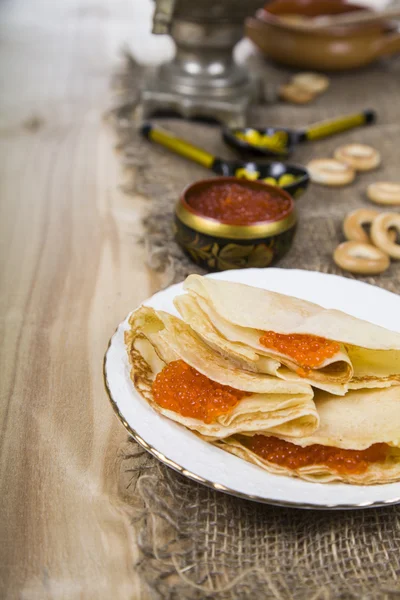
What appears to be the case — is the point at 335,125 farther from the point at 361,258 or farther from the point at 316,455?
the point at 316,455

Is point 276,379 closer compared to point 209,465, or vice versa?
point 209,465

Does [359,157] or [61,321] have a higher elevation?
[359,157]

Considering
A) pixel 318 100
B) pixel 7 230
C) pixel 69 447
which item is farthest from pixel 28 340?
pixel 318 100

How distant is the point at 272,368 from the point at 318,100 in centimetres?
232

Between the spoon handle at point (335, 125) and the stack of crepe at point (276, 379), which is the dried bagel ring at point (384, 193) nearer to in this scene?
the spoon handle at point (335, 125)

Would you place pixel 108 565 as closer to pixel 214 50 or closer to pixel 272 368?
pixel 272 368

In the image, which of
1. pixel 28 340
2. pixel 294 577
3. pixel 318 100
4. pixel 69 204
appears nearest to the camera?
pixel 294 577

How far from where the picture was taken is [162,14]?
2486 millimetres

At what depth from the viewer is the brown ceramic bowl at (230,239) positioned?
1.77m

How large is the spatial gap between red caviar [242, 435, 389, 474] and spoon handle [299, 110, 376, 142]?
1691 mm

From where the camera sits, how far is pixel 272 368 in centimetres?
126

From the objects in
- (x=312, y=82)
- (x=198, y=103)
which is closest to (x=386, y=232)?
(x=198, y=103)

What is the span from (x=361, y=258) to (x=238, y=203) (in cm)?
42

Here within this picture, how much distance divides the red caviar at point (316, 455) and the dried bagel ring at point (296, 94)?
2.33 metres
